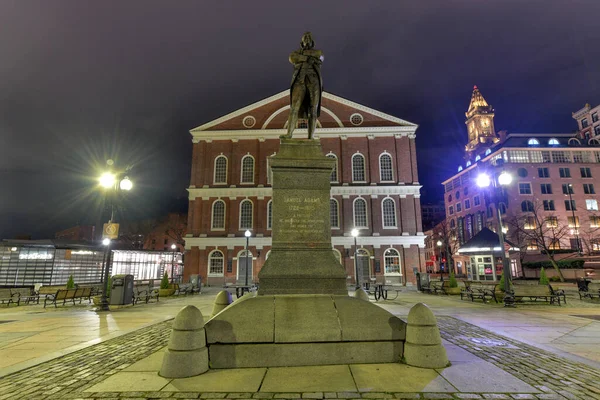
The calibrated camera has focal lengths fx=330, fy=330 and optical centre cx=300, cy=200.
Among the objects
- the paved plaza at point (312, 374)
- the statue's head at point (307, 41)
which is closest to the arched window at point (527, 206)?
the paved plaza at point (312, 374)

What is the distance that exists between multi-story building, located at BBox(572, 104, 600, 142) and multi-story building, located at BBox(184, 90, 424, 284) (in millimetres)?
58053

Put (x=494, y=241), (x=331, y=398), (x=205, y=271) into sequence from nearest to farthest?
(x=331, y=398)
(x=494, y=241)
(x=205, y=271)

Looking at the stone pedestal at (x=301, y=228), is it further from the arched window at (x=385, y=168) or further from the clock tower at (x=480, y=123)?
the clock tower at (x=480, y=123)

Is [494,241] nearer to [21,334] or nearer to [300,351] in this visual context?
[300,351]

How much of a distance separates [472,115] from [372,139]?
77.7m

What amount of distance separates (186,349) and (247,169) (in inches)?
1381

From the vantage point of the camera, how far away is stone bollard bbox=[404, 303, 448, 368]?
5.14 meters

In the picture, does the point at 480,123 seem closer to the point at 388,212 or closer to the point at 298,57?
the point at 388,212

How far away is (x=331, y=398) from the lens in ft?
13.0

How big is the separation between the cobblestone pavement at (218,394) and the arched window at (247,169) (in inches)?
1238

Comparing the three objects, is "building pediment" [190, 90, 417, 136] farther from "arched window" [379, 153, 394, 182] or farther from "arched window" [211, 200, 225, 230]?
"arched window" [211, 200, 225, 230]

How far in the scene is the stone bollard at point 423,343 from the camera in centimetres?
514

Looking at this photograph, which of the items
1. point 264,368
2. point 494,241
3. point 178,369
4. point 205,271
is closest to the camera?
point 178,369

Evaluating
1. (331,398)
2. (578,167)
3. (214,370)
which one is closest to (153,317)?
(214,370)
